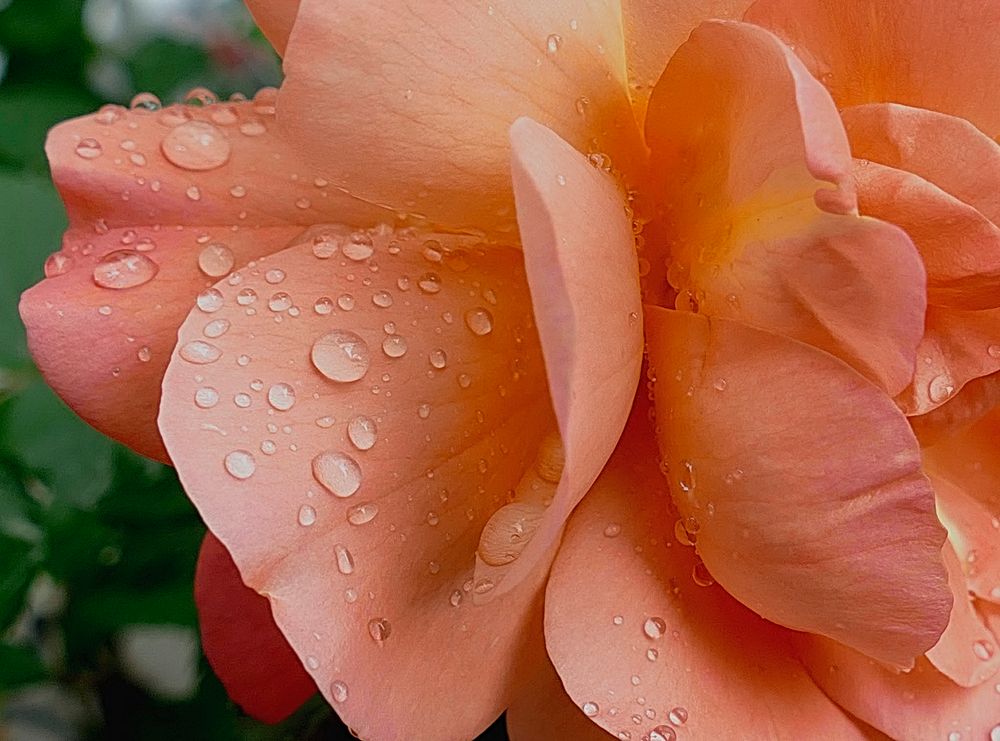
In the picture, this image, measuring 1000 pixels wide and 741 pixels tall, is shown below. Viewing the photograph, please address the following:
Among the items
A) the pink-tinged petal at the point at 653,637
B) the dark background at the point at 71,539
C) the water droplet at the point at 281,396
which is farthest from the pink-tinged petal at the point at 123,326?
the dark background at the point at 71,539

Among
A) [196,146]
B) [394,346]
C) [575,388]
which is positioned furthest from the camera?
[196,146]

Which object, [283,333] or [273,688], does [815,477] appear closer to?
[283,333]

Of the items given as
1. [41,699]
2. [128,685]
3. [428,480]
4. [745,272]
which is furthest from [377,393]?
[41,699]

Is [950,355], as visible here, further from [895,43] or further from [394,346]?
[394,346]

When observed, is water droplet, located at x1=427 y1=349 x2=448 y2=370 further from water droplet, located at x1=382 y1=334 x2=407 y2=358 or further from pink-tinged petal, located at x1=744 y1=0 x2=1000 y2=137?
pink-tinged petal, located at x1=744 y1=0 x2=1000 y2=137

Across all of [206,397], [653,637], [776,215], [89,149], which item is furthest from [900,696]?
[89,149]

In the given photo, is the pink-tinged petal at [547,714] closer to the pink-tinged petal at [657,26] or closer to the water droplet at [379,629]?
the water droplet at [379,629]
